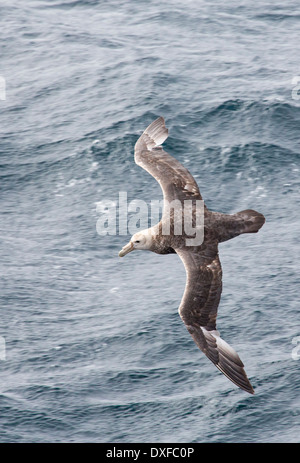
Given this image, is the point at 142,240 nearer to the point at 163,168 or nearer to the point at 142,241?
the point at 142,241

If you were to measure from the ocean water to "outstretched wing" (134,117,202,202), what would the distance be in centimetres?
694

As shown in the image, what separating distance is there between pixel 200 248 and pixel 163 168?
3.45m

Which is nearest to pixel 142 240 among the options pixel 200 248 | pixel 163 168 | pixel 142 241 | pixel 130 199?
pixel 142 241

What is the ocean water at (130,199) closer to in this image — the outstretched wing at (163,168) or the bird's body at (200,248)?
the bird's body at (200,248)

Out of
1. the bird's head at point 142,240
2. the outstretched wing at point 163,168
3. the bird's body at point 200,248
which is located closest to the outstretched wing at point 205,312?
the bird's body at point 200,248

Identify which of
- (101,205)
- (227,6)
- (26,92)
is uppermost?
(227,6)

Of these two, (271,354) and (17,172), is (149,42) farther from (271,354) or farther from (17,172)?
(271,354)

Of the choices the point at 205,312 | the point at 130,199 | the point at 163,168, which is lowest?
the point at 205,312

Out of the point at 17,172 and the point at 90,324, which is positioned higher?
the point at 17,172

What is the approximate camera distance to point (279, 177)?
1522 inches

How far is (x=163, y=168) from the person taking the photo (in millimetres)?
27953

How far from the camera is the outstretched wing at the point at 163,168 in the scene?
27047 millimetres
